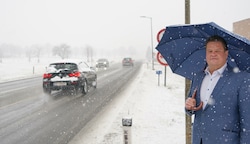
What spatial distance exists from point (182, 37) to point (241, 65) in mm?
741

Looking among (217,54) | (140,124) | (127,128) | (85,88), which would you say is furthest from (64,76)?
(217,54)

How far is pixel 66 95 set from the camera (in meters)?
12.8

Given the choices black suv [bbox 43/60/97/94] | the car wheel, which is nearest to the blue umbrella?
black suv [bbox 43/60/97/94]

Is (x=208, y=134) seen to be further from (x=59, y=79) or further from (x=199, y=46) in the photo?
(x=59, y=79)

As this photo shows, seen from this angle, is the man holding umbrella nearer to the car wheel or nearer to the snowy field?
the snowy field

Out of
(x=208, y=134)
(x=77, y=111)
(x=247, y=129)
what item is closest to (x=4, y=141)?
(x=77, y=111)

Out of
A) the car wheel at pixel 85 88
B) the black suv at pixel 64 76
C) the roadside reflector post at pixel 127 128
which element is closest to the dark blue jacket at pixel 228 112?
the roadside reflector post at pixel 127 128

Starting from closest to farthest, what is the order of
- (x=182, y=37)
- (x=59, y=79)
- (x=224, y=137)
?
(x=224, y=137) < (x=182, y=37) < (x=59, y=79)

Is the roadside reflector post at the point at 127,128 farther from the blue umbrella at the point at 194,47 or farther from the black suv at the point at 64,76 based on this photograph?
the black suv at the point at 64,76

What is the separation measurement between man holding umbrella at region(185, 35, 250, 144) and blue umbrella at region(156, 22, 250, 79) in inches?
4.8

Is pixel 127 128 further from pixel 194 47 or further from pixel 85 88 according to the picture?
pixel 85 88

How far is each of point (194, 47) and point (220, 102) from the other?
1.05 m

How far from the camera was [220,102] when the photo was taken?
237 centimetres

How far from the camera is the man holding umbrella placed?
2.28m
